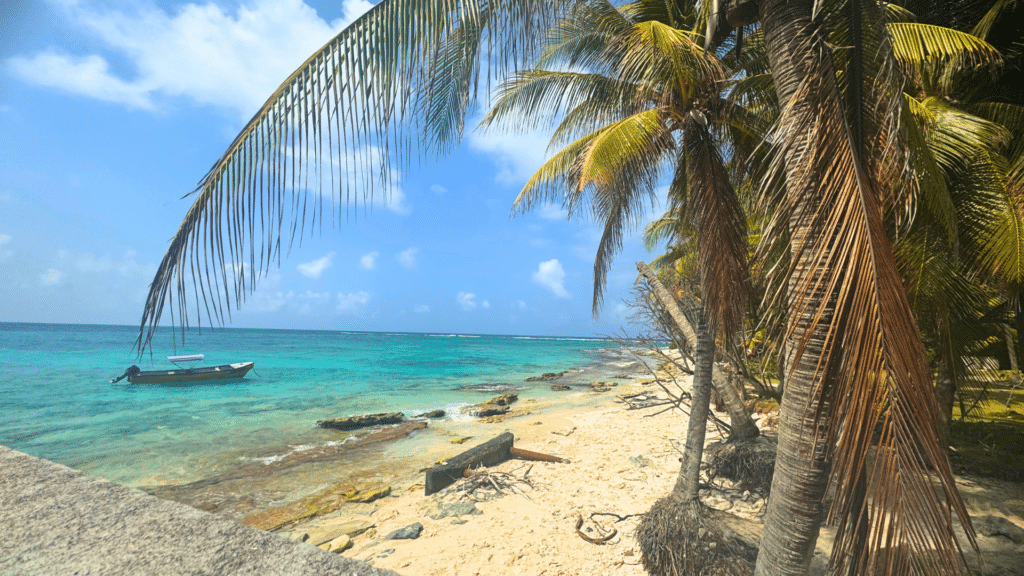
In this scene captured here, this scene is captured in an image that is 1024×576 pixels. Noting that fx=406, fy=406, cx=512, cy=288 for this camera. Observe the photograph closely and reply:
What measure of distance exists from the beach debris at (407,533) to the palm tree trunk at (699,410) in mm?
3767

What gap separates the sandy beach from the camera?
16.4ft

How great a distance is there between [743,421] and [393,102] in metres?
6.49

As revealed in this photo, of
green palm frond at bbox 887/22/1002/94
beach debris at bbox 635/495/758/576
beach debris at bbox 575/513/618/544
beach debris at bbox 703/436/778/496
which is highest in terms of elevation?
green palm frond at bbox 887/22/1002/94

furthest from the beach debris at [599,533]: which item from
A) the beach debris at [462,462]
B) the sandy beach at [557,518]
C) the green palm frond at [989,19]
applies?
the green palm frond at [989,19]

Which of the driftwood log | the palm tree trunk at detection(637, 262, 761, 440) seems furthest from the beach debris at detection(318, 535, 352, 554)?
the palm tree trunk at detection(637, 262, 761, 440)

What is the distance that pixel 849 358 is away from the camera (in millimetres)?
1733

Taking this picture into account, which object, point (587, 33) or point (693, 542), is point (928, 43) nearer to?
point (587, 33)

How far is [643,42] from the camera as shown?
14.1 feet

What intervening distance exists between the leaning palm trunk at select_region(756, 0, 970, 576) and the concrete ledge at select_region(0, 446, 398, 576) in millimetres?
1949

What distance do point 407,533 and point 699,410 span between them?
15.0 ft

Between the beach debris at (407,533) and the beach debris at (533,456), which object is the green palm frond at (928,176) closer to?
the beach debris at (407,533)

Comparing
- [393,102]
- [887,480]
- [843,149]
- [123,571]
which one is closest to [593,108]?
[843,149]

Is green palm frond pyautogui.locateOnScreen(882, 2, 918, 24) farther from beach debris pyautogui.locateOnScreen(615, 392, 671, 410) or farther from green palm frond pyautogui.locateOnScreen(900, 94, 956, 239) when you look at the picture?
beach debris pyautogui.locateOnScreen(615, 392, 671, 410)

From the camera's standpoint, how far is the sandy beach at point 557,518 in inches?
196
